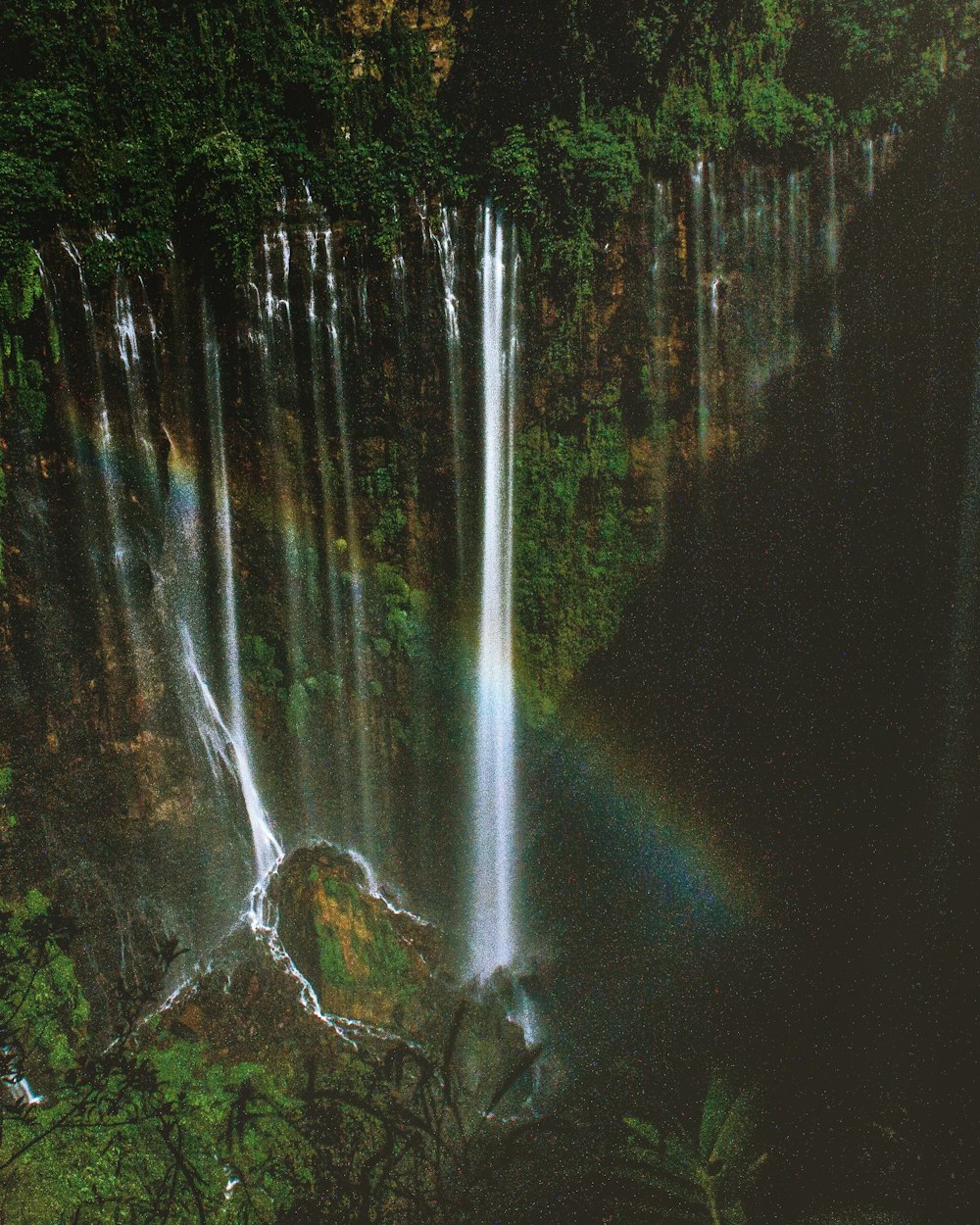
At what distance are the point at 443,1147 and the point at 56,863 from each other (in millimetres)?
3873

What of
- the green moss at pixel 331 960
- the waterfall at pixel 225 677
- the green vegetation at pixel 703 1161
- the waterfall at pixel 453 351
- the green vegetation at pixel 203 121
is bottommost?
the green vegetation at pixel 703 1161

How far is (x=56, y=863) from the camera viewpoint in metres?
6.29

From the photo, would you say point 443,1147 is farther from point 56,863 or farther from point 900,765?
point 900,765

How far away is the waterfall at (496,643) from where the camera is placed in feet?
19.9

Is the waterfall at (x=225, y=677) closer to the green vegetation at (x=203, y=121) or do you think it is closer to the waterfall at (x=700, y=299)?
the green vegetation at (x=203, y=121)

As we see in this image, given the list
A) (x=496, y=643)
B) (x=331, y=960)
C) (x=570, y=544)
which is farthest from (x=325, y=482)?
(x=331, y=960)

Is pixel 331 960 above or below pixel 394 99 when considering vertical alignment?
below

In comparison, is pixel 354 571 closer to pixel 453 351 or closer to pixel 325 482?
pixel 325 482

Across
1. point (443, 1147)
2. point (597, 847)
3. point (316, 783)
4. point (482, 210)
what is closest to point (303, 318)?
point (482, 210)

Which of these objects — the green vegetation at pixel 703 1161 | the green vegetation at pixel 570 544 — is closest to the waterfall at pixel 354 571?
the green vegetation at pixel 570 544

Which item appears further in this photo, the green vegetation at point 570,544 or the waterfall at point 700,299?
the green vegetation at point 570,544

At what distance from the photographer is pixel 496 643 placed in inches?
268

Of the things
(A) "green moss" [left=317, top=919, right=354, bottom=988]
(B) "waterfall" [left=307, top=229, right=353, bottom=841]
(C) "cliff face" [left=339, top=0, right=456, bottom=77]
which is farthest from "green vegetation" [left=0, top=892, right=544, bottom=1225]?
(C) "cliff face" [left=339, top=0, right=456, bottom=77]

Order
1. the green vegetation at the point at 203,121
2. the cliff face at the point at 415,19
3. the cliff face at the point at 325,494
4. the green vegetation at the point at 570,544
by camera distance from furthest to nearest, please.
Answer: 1. the green vegetation at the point at 570,544
2. the cliff face at the point at 325,494
3. the cliff face at the point at 415,19
4. the green vegetation at the point at 203,121
